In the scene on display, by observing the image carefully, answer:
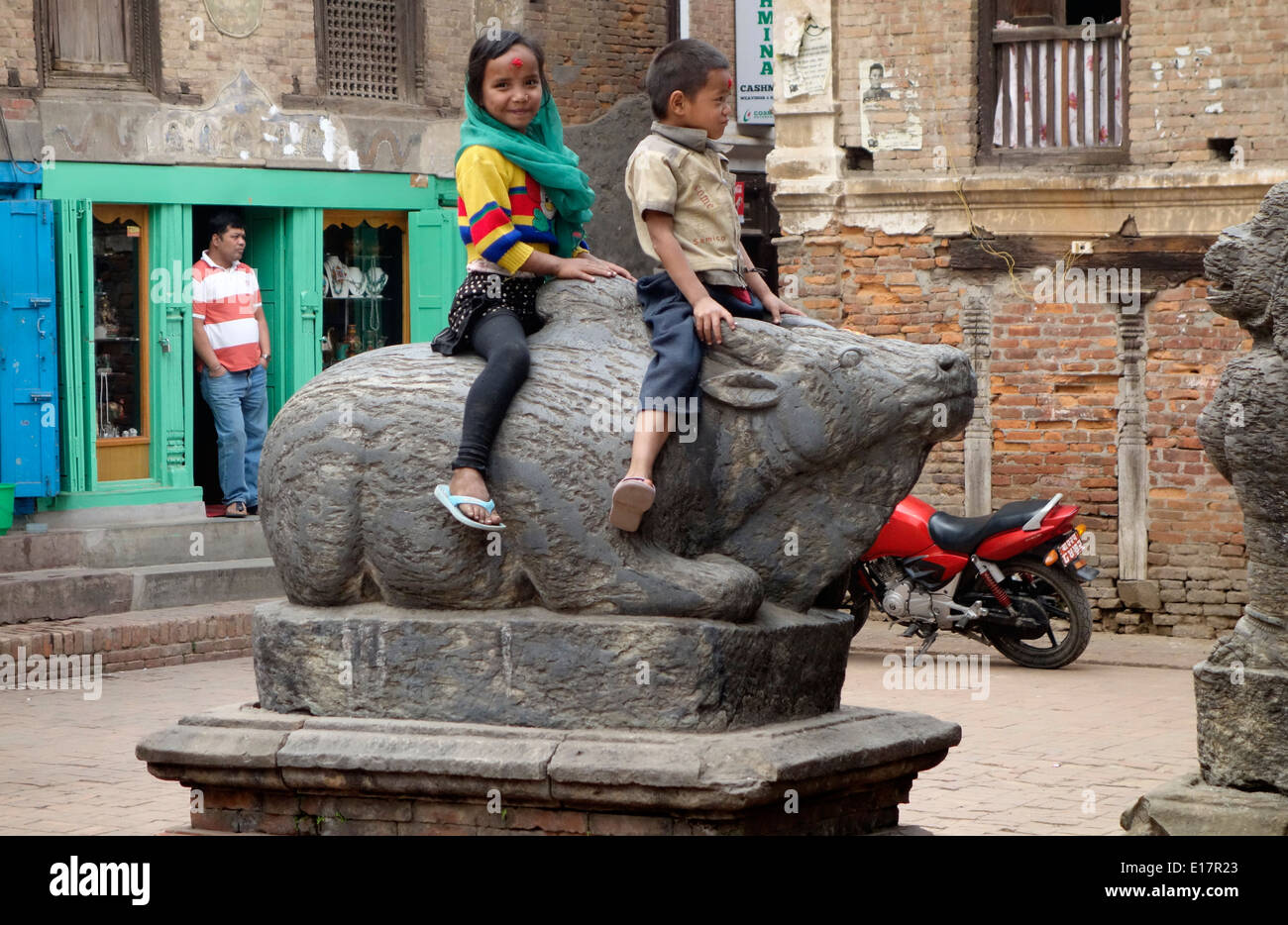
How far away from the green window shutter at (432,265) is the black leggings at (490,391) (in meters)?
9.91

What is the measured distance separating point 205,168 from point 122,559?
2.93 metres

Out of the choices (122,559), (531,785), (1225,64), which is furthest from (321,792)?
(1225,64)

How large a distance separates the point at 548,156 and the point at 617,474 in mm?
1016

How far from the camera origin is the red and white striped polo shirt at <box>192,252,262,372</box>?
44.1ft

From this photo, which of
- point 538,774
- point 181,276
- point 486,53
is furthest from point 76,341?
point 538,774

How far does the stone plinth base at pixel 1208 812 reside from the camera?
17.9 feet

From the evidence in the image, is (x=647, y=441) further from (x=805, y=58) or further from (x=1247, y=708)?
(x=805, y=58)

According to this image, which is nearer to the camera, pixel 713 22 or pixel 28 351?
pixel 28 351

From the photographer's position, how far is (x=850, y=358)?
5.17 m

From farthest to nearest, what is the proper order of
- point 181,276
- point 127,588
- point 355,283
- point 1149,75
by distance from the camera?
point 355,283 → point 181,276 → point 1149,75 → point 127,588

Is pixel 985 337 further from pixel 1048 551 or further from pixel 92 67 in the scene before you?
pixel 92 67

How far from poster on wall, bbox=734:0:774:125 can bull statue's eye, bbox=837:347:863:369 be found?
1565 cm

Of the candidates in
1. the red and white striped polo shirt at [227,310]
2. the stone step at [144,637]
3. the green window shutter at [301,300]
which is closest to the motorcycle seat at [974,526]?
the stone step at [144,637]

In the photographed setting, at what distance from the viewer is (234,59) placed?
45.2 feet
